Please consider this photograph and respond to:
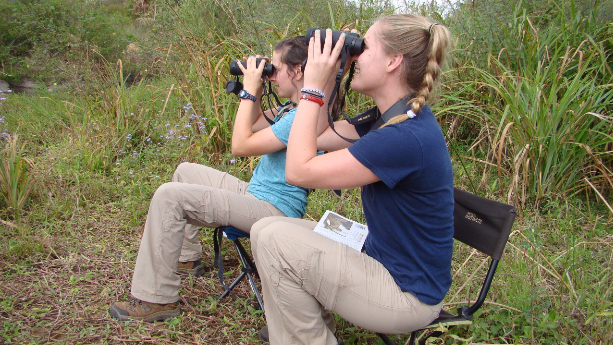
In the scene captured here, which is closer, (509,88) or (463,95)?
(509,88)

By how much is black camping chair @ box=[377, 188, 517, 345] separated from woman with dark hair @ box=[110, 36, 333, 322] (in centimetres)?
74

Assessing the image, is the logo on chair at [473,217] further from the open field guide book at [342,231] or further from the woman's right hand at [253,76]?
the woman's right hand at [253,76]

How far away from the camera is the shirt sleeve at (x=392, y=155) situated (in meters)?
1.25

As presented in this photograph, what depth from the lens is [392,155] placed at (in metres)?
1.25

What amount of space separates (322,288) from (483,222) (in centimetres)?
61

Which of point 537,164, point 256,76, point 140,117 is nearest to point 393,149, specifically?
point 256,76

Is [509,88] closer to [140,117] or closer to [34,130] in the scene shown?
[140,117]

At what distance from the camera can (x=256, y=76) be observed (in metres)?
2.02

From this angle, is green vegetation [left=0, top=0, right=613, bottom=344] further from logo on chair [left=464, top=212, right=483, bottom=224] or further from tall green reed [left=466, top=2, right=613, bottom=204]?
logo on chair [left=464, top=212, right=483, bottom=224]

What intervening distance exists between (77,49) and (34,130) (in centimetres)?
92

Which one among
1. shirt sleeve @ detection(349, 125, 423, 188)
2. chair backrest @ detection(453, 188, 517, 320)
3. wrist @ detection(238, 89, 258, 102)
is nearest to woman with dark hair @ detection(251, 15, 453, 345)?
shirt sleeve @ detection(349, 125, 423, 188)

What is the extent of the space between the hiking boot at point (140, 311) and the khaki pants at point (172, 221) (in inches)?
2.2

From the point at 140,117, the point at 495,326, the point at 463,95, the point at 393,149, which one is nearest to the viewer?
the point at 393,149

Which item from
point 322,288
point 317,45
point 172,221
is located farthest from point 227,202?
point 317,45
